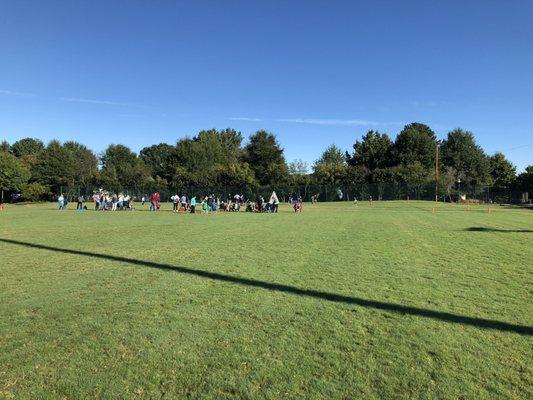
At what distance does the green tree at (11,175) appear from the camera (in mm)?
64000

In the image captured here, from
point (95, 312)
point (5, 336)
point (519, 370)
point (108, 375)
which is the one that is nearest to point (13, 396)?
point (108, 375)

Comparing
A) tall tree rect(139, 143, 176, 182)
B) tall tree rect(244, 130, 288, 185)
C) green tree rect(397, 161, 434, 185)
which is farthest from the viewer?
tall tree rect(139, 143, 176, 182)

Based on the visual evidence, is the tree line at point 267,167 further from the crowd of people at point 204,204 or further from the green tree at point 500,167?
the crowd of people at point 204,204

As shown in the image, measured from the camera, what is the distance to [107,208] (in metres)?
39.7

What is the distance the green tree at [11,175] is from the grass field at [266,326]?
6271 centimetres

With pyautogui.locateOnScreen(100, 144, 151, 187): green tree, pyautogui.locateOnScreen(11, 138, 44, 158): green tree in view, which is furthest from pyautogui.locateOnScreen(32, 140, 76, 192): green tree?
pyautogui.locateOnScreen(11, 138, 44, 158): green tree

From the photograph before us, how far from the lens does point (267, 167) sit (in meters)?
88.9

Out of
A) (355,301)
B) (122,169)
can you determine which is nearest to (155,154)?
(122,169)

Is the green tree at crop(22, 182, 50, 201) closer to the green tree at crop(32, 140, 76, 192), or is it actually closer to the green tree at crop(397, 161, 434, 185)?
the green tree at crop(32, 140, 76, 192)

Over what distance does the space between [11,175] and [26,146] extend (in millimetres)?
73176

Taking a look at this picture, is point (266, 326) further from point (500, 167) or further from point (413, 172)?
point (500, 167)

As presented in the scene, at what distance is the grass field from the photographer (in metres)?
3.89

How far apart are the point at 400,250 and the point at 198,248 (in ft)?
18.0

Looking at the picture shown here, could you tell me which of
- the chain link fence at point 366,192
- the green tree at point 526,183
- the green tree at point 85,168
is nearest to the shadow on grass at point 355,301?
the chain link fence at point 366,192
